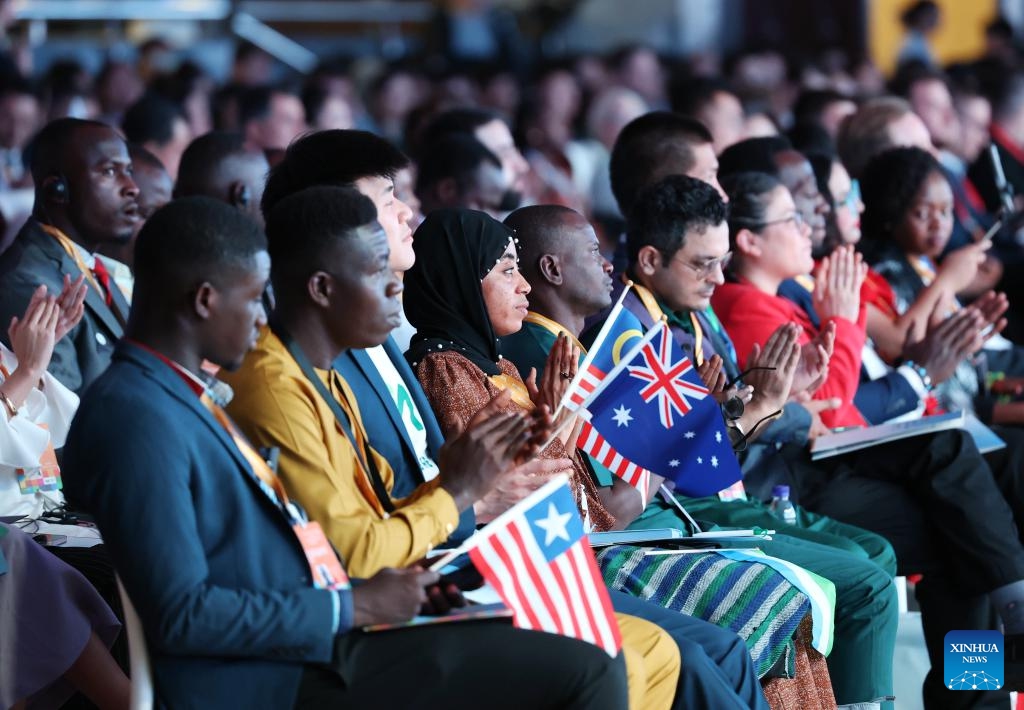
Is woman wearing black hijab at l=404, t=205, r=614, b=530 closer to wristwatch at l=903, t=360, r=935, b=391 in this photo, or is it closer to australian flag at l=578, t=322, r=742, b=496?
australian flag at l=578, t=322, r=742, b=496

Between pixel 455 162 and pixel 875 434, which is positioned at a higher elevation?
pixel 455 162

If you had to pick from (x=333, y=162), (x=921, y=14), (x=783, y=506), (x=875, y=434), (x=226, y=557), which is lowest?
(x=783, y=506)

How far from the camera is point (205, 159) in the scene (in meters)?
5.30

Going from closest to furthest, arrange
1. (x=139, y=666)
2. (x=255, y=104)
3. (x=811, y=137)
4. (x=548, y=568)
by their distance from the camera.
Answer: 1. (x=139, y=666)
2. (x=548, y=568)
3. (x=811, y=137)
4. (x=255, y=104)

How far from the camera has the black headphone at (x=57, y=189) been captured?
4555 mm

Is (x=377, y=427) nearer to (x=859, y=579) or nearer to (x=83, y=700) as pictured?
(x=83, y=700)

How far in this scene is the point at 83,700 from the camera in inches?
143

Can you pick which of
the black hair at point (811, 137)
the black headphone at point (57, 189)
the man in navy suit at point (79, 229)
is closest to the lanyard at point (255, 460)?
the man in navy suit at point (79, 229)

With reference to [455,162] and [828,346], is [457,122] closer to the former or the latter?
[455,162]

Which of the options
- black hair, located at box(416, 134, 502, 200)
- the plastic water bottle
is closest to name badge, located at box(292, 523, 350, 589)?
the plastic water bottle

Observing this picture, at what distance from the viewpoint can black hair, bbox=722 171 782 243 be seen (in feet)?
15.9

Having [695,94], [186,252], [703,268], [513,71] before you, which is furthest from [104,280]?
[513,71]

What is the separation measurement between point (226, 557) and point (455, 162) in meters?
3.25

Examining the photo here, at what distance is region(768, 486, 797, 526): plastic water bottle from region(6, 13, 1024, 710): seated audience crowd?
0.04 feet
